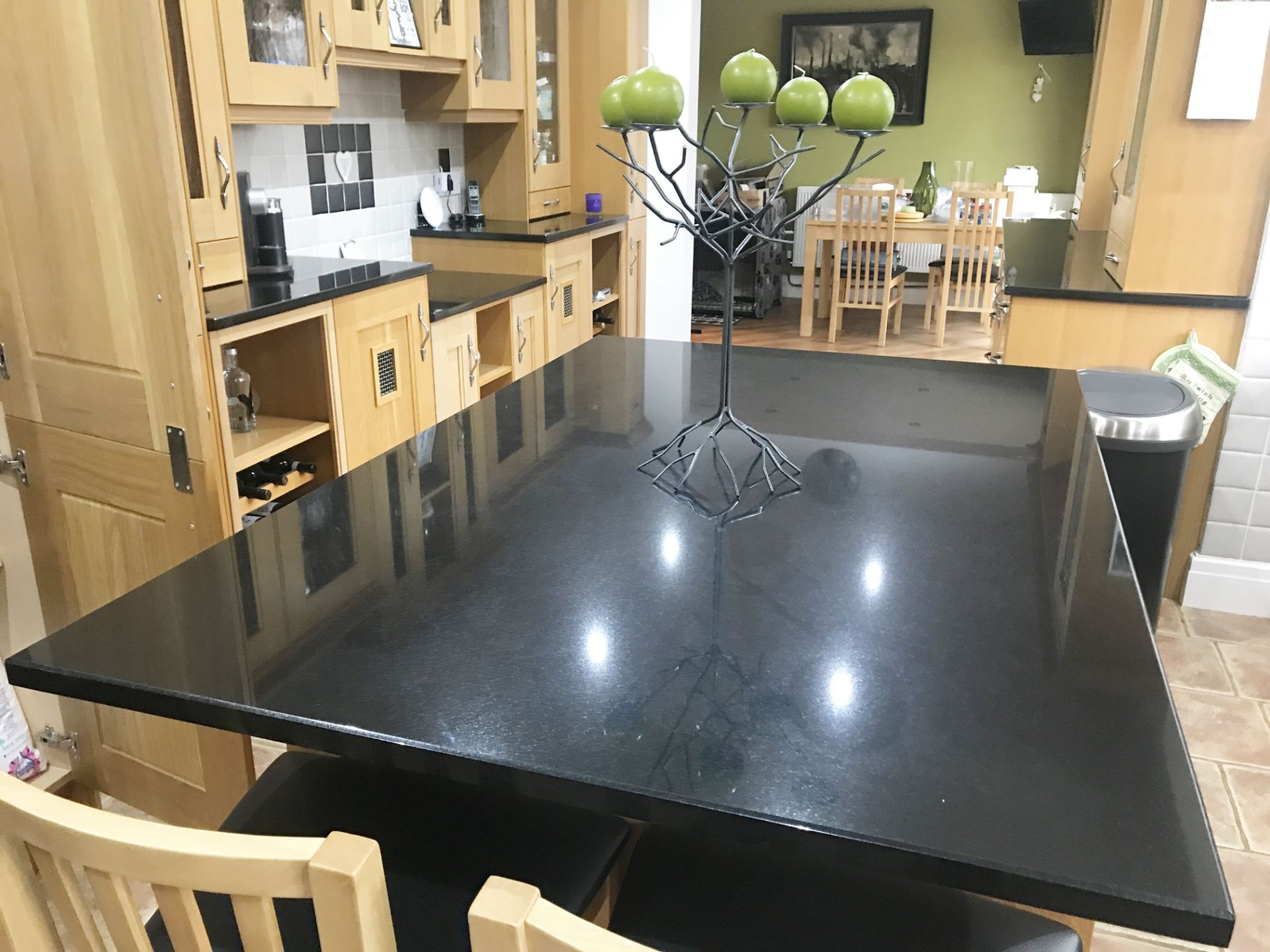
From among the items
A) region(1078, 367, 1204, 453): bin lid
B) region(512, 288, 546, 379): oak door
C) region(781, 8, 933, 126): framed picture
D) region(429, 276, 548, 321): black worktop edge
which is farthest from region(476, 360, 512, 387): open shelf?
region(781, 8, 933, 126): framed picture

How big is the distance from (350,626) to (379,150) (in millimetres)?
3009

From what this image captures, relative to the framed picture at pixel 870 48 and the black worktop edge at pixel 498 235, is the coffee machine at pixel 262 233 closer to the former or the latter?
the black worktop edge at pixel 498 235

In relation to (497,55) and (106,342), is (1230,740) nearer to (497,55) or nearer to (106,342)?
(106,342)

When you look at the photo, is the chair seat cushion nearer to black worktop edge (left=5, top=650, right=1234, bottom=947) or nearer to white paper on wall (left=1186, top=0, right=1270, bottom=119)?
white paper on wall (left=1186, top=0, right=1270, bottom=119)

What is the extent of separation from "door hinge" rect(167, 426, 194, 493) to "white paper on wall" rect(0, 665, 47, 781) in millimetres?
638

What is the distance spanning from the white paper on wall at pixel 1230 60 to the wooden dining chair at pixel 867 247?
337 cm

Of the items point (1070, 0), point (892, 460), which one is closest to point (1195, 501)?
point (892, 460)

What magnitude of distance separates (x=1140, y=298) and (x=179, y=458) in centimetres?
245

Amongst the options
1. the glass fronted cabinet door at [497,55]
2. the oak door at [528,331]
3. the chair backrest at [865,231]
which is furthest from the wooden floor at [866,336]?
the glass fronted cabinet door at [497,55]

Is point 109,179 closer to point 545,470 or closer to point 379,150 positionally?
point 545,470

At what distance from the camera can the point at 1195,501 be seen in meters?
2.92

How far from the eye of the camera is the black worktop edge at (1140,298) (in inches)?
105

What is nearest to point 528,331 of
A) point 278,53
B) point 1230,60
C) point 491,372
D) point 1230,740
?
point 491,372

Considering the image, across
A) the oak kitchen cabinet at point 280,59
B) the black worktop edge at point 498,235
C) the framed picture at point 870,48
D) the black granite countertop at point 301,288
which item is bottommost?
the black granite countertop at point 301,288
